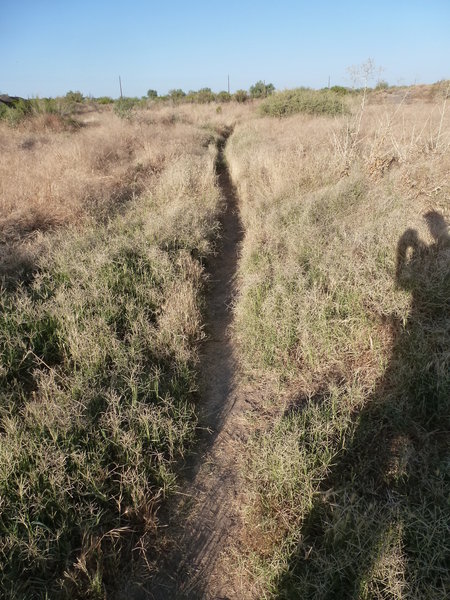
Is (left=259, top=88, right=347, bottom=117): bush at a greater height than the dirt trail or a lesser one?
greater

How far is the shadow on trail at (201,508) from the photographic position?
5.97ft

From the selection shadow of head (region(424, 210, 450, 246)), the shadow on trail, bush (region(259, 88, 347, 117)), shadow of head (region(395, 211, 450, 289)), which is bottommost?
the shadow on trail

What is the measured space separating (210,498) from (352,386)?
1301 mm

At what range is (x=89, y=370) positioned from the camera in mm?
2830

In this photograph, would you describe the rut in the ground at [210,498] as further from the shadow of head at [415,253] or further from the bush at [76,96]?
the bush at [76,96]

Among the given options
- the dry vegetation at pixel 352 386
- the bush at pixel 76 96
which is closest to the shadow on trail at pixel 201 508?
the dry vegetation at pixel 352 386

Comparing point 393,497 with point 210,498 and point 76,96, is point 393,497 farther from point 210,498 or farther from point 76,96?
point 76,96

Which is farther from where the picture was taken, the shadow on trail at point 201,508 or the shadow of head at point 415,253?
the shadow of head at point 415,253

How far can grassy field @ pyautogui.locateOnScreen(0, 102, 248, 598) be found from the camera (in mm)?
1835

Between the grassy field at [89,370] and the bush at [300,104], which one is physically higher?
the bush at [300,104]

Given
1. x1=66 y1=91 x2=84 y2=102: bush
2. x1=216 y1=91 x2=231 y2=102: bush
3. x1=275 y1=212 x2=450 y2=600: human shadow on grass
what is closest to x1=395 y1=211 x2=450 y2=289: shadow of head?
x1=275 y1=212 x2=450 y2=600: human shadow on grass

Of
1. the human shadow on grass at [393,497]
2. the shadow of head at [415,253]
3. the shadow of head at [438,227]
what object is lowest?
the human shadow on grass at [393,497]

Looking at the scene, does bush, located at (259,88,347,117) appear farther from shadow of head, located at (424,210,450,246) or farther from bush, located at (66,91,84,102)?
bush, located at (66,91,84,102)

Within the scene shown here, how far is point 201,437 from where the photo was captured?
8.64 feet
